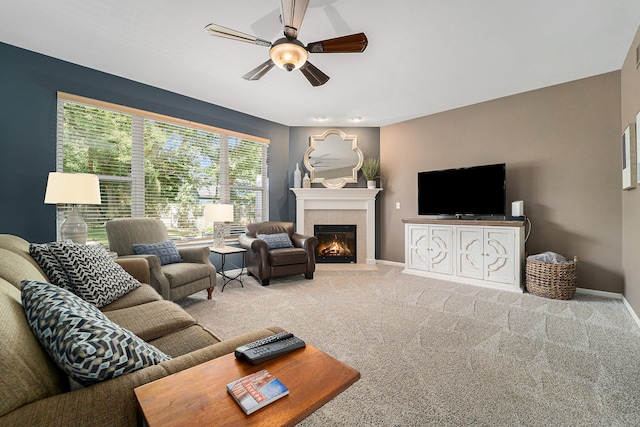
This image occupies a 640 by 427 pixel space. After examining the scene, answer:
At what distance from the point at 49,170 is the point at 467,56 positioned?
449 centimetres

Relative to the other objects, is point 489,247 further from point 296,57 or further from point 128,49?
point 128,49

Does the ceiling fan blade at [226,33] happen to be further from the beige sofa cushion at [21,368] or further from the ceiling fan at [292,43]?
the beige sofa cushion at [21,368]

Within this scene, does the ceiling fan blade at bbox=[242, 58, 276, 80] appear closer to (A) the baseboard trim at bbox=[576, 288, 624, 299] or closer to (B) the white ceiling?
(B) the white ceiling

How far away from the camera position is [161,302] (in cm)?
186

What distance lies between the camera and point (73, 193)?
2475mm

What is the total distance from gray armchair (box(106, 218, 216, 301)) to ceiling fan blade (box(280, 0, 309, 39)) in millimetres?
2223

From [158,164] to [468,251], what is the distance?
4.39m

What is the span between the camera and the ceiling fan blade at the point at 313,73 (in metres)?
2.52

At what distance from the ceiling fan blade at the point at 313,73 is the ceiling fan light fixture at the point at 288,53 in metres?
0.21

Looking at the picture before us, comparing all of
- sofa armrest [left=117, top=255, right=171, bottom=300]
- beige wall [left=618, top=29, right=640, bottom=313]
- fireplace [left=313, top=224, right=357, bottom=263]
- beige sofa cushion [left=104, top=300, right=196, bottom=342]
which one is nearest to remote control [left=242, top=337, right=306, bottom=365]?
beige sofa cushion [left=104, top=300, right=196, bottom=342]

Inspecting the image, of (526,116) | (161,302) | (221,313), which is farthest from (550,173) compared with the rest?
(161,302)

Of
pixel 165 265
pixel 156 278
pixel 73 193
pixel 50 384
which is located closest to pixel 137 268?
pixel 156 278

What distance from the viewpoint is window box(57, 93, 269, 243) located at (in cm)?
328

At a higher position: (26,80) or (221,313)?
(26,80)
